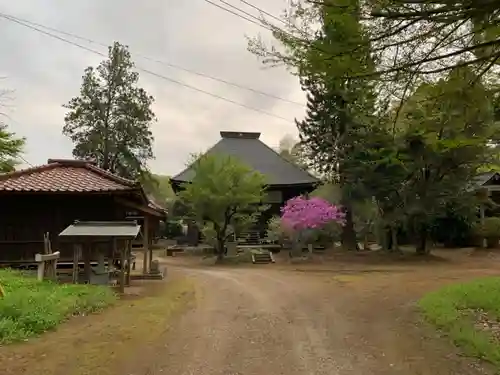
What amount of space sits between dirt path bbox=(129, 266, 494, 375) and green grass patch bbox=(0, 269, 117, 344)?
185 centimetres

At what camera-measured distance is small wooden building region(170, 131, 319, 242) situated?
30.3 meters

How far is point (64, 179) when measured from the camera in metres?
15.9

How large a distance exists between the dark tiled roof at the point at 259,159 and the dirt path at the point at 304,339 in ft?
61.3

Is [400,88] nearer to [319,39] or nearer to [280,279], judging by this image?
[319,39]

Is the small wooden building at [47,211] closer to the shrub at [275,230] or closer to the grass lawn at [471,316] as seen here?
the grass lawn at [471,316]

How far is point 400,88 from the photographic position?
25.2ft

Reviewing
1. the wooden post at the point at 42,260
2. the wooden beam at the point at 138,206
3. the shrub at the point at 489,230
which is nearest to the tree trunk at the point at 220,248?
the wooden beam at the point at 138,206

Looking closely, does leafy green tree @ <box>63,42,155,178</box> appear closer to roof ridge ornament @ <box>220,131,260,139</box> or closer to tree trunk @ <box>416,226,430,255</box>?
roof ridge ornament @ <box>220,131,260,139</box>

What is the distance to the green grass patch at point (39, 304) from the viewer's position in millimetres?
7179

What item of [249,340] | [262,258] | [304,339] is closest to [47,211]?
[249,340]

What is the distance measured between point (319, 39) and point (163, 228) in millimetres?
33248

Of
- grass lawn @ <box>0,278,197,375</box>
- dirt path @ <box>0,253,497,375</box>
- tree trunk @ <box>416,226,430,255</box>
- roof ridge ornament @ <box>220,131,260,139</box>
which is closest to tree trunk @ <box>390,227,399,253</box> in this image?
tree trunk @ <box>416,226,430,255</box>

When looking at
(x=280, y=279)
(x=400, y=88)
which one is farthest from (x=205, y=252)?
(x=400, y=88)

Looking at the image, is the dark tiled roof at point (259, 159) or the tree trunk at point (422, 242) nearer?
the tree trunk at point (422, 242)
